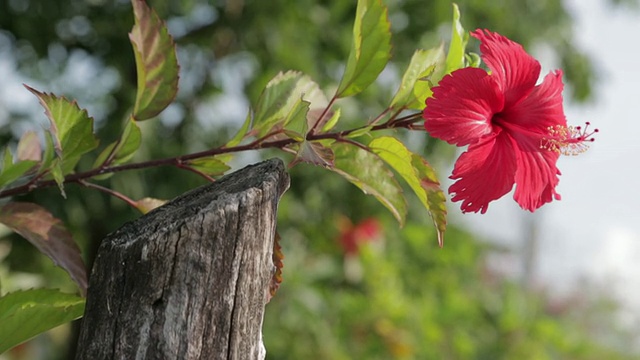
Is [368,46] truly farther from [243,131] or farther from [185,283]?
[185,283]

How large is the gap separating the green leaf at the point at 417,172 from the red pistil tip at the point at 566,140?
0.27 feet

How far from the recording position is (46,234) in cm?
72

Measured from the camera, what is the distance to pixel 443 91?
0.60 metres

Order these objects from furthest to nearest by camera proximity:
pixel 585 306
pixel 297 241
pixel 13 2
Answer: pixel 585 306 < pixel 297 241 < pixel 13 2

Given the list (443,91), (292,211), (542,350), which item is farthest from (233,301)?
(542,350)

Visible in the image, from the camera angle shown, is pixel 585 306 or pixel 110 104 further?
pixel 585 306

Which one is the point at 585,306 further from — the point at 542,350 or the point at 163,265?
the point at 163,265

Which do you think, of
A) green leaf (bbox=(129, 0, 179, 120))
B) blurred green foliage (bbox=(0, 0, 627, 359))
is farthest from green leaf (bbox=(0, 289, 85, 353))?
blurred green foliage (bbox=(0, 0, 627, 359))

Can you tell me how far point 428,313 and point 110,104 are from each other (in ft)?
5.09

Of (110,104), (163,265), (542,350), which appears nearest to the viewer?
(163,265)

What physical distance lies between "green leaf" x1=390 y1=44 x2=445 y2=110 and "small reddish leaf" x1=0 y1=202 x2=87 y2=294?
0.93 ft

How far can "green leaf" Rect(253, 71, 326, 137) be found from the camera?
69 centimetres

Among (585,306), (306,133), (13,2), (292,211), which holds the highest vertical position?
(585,306)

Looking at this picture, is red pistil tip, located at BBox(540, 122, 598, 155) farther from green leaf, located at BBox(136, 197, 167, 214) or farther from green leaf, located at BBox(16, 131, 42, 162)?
green leaf, located at BBox(16, 131, 42, 162)
